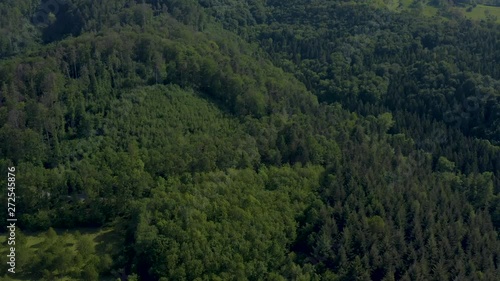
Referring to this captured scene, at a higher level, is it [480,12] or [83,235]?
[480,12]

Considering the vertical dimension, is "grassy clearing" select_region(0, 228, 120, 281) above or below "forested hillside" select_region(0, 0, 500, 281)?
below

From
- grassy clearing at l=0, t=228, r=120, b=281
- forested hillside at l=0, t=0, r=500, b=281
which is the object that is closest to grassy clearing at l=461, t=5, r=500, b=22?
forested hillside at l=0, t=0, r=500, b=281

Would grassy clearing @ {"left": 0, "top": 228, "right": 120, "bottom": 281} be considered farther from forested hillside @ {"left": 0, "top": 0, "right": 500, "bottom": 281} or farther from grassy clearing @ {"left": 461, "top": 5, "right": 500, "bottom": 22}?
grassy clearing @ {"left": 461, "top": 5, "right": 500, "bottom": 22}

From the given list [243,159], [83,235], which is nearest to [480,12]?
[243,159]

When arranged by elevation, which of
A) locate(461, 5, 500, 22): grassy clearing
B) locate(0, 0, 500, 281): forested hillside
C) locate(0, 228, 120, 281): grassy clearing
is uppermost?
locate(461, 5, 500, 22): grassy clearing

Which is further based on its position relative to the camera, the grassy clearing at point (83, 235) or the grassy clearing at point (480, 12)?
the grassy clearing at point (480, 12)

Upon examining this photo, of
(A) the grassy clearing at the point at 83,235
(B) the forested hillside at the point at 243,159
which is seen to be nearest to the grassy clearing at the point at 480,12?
(B) the forested hillside at the point at 243,159

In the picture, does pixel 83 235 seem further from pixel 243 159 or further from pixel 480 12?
pixel 480 12

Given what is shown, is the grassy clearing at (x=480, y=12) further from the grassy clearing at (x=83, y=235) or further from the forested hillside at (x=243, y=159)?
the grassy clearing at (x=83, y=235)
